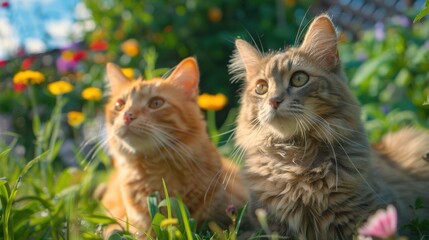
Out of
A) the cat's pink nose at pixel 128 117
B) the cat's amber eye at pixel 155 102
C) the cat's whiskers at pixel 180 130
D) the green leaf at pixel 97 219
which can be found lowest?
the green leaf at pixel 97 219

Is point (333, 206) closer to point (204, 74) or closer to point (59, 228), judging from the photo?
point (59, 228)

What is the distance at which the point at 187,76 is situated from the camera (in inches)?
92.2

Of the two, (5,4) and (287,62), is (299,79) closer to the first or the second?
(287,62)

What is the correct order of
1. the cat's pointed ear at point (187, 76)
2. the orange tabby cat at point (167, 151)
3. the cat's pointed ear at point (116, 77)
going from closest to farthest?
the orange tabby cat at point (167, 151), the cat's pointed ear at point (187, 76), the cat's pointed ear at point (116, 77)

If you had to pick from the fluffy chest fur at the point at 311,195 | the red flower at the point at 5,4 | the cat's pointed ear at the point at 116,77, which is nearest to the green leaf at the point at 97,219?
the fluffy chest fur at the point at 311,195

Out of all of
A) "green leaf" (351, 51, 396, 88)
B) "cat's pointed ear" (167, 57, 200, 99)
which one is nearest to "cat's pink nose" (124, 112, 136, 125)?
"cat's pointed ear" (167, 57, 200, 99)

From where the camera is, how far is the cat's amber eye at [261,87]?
177 centimetres

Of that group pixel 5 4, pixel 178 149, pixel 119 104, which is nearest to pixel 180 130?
pixel 178 149

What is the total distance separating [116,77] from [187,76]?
439 mm

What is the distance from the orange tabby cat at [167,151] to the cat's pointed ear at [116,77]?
179mm

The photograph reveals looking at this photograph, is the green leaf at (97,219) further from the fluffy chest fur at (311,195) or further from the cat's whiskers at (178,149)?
the fluffy chest fur at (311,195)

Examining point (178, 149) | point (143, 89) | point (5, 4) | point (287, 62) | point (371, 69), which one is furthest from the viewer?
point (371, 69)

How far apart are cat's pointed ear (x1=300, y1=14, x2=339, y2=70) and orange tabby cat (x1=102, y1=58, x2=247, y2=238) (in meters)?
0.71

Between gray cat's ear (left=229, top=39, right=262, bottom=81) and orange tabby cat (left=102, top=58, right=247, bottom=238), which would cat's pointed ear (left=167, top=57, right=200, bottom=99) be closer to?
orange tabby cat (left=102, top=58, right=247, bottom=238)
